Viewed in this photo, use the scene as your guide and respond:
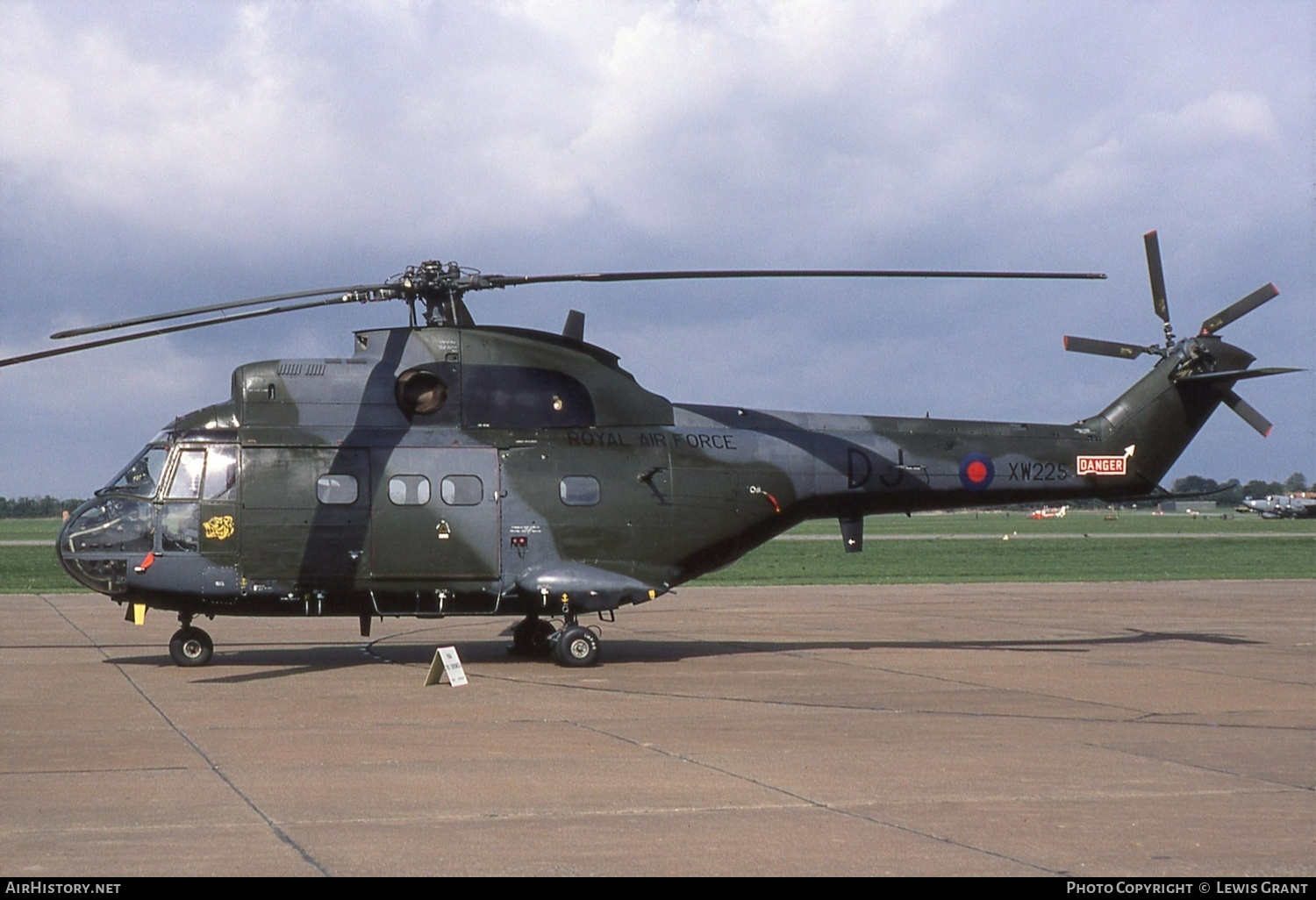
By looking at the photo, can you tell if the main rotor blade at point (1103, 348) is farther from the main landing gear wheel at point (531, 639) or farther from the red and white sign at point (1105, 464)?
the main landing gear wheel at point (531, 639)

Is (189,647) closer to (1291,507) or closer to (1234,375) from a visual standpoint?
(1234,375)

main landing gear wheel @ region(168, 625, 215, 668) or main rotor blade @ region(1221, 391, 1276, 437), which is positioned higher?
main rotor blade @ region(1221, 391, 1276, 437)

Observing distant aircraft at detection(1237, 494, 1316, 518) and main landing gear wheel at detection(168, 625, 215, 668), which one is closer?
main landing gear wheel at detection(168, 625, 215, 668)

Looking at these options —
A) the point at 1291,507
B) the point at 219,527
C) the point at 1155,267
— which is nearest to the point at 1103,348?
the point at 1155,267

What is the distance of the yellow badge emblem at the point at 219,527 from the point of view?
16.8 m

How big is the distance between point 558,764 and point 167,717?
4.74 metres

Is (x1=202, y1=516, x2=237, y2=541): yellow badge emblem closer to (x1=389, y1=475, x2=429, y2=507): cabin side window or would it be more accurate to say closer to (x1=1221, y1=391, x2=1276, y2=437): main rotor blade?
(x1=389, y1=475, x2=429, y2=507): cabin side window

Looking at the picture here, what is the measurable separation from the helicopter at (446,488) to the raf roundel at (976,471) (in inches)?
63.2

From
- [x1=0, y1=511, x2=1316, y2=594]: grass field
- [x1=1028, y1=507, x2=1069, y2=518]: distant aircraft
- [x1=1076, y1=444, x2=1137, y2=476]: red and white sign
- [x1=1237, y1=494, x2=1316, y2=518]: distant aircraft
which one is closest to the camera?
[x1=1076, y1=444, x2=1137, y2=476]: red and white sign

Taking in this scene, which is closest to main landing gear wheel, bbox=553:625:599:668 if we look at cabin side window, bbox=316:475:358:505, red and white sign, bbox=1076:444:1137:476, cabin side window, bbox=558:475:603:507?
cabin side window, bbox=558:475:603:507

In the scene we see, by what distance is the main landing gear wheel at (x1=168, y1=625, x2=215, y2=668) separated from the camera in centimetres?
1748

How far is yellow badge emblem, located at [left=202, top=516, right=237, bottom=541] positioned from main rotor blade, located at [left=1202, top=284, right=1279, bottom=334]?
14405mm

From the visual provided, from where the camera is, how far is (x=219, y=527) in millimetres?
16828
